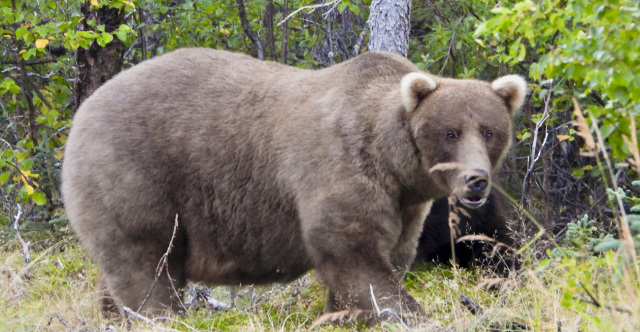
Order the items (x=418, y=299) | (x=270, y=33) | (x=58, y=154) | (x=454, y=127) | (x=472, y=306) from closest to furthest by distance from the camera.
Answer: (x=472, y=306)
(x=454, y=127)
(x=418, y=299)
(x=58, y=154)
(x=270, y=33)

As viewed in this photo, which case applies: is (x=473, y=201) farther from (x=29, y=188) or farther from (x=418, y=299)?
(x=29, y=188)

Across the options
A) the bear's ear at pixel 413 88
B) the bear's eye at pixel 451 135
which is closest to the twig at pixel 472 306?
the bear's eye at pixel 451 135

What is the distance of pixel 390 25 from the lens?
7688 mm

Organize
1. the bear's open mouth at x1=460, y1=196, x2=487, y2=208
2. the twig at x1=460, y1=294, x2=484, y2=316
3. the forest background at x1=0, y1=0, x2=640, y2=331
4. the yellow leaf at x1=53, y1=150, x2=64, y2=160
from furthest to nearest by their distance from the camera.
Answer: the yellow leaf at x1=53, y1=150, x2=64, y2=160, the bear's open mouth at x1=460, y1=196, x2=487, y2=208, the twig at x1=460, y1=294, x2=484, y2=316, the forest background at x1=0, y1=0, x2=640, y2=331

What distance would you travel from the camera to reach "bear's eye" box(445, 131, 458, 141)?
219 inches

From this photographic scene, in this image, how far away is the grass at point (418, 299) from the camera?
13.6 feet

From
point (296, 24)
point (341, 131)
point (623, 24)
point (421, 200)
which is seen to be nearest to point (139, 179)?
point (341, 131)

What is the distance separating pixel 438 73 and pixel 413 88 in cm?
428

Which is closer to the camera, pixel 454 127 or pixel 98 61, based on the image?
pixel 454 127

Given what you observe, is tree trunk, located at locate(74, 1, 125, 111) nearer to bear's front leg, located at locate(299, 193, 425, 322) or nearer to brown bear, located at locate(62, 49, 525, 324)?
brown bear, located at locate(62, 49, 525, 324)

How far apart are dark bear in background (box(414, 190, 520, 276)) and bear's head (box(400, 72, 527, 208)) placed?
199 centimetres

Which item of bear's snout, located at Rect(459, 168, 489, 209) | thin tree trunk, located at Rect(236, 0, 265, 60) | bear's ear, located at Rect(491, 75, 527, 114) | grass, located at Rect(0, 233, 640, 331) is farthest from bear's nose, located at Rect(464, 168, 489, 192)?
thin tree trunk, located at Rect(236, 0, 265, 60)

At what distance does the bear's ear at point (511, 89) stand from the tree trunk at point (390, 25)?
1939mm

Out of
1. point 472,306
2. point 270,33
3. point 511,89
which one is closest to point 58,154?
point 270,33
